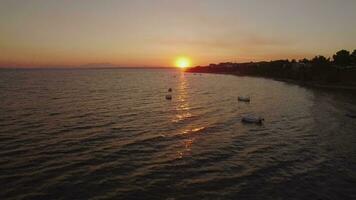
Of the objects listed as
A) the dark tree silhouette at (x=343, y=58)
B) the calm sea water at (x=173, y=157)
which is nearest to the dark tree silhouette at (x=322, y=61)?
the dark tree silhouette at (x=343, y=58)

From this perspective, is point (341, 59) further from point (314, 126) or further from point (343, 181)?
point (343, 181)

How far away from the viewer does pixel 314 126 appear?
53.1 meters

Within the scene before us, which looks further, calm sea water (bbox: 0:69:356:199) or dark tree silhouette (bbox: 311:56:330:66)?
dark tree silhouette (bbox: 311:56:330:66)

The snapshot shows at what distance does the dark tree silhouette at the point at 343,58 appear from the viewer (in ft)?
576

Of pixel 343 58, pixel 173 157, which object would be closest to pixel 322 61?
pixel 343 58

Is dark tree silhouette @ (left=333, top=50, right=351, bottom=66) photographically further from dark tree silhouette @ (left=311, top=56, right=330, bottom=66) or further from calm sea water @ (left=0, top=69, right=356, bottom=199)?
calm sea water @ (left=0, top=69, right=356, bottom=199)

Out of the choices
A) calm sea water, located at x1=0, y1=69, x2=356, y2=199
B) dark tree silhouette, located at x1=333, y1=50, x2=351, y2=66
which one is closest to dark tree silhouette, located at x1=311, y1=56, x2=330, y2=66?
dark tree silhouette, located at x1=333, y1=50, x2=351, y2=66

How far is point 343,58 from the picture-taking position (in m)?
177

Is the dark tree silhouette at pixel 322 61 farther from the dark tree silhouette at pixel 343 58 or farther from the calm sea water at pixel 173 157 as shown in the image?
the calm sea water at pixel 173 157

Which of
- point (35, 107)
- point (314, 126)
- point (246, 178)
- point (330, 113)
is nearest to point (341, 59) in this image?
point (330, 113)

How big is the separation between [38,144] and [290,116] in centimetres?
4571

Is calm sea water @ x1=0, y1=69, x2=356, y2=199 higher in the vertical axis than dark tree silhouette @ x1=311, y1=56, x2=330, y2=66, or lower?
lower

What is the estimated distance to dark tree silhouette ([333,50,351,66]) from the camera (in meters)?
176

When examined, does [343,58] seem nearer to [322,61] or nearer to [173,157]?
[322,61]
